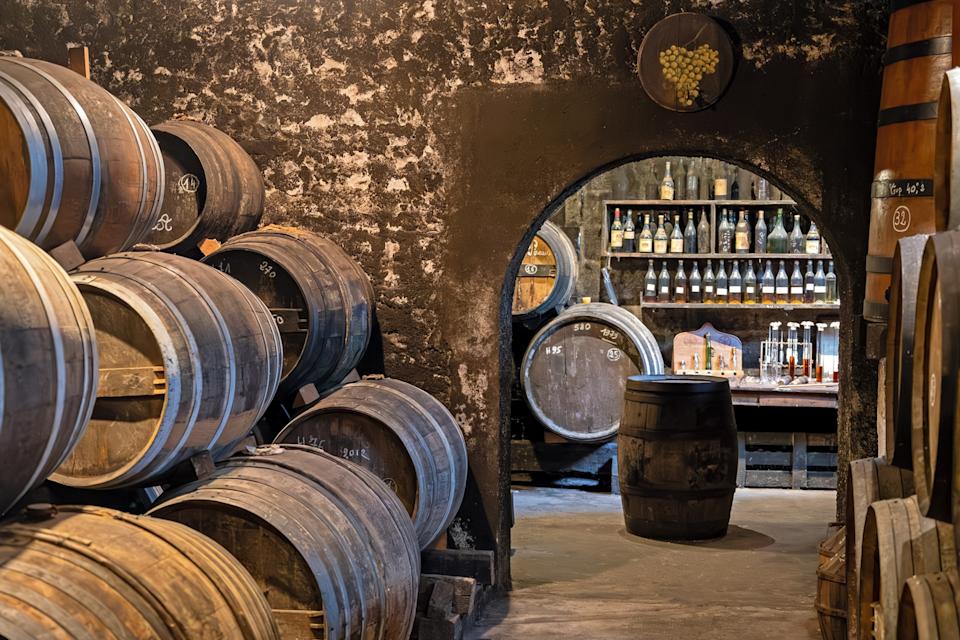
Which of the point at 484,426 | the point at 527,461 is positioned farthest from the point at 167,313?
the point at 527,461

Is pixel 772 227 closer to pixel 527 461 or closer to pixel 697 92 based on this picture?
pixel 527 461

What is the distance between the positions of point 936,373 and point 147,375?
2088 mm

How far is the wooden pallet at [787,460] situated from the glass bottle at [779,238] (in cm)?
137

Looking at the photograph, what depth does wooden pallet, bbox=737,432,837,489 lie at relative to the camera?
26.9 feet

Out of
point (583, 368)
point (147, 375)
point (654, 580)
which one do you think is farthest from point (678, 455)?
point (147, 375)

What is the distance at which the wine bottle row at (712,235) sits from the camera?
8594 mm

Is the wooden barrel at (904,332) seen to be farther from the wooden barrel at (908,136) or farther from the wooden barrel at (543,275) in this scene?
the wooden barrel at (543,275)

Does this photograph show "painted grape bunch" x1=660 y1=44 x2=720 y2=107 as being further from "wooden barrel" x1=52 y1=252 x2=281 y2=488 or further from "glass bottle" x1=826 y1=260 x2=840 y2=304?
"glass bottle" x1=826 y1=260 x2=840 y2=304

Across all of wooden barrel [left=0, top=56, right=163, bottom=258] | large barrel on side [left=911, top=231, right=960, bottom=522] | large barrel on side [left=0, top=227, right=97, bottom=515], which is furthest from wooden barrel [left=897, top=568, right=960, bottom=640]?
wooden barrel [left=0, top=56, right=163, bottom=258]

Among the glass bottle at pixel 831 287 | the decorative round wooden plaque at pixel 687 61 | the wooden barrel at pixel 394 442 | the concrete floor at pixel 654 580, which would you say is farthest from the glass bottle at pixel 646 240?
the wooden barrel at pixel 394 442

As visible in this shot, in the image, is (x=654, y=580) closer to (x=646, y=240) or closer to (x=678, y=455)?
(x=678, y=455)

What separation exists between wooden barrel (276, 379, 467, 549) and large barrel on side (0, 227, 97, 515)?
6.86 feet

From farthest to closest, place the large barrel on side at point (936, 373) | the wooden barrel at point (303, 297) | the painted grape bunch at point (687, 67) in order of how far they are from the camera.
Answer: the painted grape bunch at point (687, 67)
the wooden barrel at point (303, 297)
the large barrel on side at point (936, 373)

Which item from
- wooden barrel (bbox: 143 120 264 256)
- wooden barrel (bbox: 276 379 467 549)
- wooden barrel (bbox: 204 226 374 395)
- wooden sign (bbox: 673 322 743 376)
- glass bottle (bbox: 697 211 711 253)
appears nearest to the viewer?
wooden barrel (bbox: 276 379 467 549)
